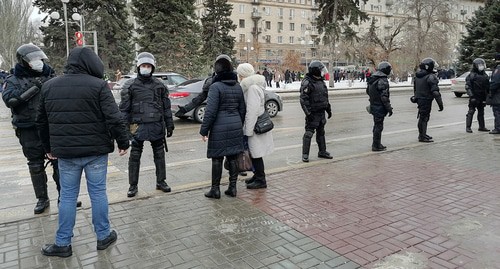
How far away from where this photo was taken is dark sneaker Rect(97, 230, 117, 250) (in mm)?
3953

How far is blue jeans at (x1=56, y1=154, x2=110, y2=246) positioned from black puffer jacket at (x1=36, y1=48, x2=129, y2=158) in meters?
0.13

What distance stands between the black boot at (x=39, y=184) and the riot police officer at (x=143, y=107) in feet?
3.40

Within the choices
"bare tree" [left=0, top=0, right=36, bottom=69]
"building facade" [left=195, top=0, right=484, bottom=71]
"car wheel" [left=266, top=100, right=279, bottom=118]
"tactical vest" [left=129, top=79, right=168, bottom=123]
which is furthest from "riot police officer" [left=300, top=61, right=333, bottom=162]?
"building facade" [left=195, top=0, right=484, bottom=71]

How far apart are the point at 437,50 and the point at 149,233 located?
46670 millimetres

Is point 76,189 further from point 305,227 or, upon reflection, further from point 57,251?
point 305,227

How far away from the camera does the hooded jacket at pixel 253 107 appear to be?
553 centimetres

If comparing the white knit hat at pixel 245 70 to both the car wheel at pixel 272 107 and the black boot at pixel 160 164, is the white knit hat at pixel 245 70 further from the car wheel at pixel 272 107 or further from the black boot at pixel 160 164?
the car wheel at pixel 272 107

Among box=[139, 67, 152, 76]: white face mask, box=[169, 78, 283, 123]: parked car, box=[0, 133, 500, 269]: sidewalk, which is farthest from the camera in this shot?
box=[169, 78, 283, 123]: parked car

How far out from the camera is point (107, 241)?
4.02 m

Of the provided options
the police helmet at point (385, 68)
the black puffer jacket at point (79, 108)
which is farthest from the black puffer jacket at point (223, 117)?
the police helmet at point (385, 68)

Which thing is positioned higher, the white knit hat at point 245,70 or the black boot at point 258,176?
the white knit hat at point 245,70

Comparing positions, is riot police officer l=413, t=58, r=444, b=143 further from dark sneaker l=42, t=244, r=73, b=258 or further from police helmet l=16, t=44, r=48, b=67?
dark sneaker l=42, t=244, r=73, b=258

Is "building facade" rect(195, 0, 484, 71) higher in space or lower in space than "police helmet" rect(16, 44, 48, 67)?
higher

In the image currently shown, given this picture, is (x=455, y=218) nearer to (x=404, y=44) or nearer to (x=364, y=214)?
(x=364, y=214)
